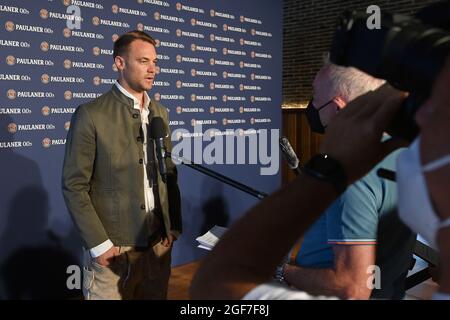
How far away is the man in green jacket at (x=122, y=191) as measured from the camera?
225 centimetres

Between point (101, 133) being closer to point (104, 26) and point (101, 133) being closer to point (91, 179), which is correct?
point (91, 179)

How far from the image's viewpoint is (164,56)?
4.14 m

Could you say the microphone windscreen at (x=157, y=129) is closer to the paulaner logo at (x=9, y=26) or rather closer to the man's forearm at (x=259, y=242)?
the paulaner logo at (x=9, y=26)

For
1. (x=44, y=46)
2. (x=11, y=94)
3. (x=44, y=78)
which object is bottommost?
(x=11, y=94)

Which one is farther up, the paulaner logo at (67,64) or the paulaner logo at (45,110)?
the paulaner logo at (67,64)

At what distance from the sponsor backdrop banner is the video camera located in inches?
115

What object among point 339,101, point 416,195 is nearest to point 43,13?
point 339,101

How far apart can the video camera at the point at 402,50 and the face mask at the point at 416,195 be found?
8 centimetres

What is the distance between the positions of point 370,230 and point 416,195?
75 cm

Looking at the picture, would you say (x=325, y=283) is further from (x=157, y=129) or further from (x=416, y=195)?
Result: (x=157, y=129)

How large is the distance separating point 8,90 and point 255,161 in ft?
9.17

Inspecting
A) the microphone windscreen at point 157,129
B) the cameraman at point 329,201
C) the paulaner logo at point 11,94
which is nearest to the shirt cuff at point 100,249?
the microphone windscreen at point 157,129

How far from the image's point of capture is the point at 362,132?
577mm

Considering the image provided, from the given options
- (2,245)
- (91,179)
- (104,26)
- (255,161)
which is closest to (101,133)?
(91,179)
